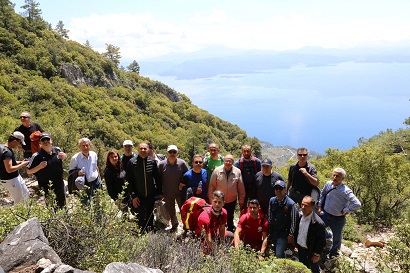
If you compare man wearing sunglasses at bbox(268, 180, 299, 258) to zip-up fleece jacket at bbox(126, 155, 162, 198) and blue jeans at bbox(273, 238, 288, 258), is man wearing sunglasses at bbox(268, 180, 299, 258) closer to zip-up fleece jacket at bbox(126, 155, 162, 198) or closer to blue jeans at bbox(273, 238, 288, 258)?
blue jeans at bbox(273, 238, 288, 258)

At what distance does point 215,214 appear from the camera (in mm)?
5586

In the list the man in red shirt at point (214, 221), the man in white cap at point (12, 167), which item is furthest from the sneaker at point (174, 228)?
the man in white cap at point (12, 167)

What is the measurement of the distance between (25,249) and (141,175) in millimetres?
3195

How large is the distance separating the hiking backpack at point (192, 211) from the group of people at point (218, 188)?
8.8 inches

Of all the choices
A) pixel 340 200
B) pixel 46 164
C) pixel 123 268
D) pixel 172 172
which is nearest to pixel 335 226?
pixel 340 200

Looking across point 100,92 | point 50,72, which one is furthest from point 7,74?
point 100,92

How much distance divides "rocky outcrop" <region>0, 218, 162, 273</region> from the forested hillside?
12024mm

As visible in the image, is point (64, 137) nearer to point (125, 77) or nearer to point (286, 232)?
point (286, 232)

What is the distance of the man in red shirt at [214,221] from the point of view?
5.49 meters

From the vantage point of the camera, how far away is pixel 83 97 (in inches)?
1711

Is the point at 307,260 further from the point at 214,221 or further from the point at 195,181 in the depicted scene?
the point at 195,181

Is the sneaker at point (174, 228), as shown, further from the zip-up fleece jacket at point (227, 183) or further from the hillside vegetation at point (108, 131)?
the hillside vegetation at point (108, 131)

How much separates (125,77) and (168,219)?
67.6m

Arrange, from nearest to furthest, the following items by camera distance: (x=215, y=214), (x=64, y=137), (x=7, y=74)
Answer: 1. (x=215, y=214)
2. (x=64, y=137)
3. (x=7, y=74)
